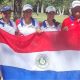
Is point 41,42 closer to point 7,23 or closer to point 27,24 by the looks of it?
point 27,24

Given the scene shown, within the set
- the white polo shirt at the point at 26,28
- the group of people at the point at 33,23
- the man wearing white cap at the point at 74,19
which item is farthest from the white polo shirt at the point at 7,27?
the man wearing white cap at the point at 74,19

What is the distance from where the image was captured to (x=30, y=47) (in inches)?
302

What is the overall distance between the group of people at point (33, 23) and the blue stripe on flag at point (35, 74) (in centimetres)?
96

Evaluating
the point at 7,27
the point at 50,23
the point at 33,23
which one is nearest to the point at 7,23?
the point at 7,27

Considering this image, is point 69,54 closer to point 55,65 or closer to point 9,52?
point 55,65

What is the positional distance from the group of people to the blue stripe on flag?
3.14ft

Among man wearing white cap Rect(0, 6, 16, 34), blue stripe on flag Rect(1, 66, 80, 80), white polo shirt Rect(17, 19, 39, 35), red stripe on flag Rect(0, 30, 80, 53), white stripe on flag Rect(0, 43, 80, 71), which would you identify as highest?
man wearing white cap Rect(0, 6, 16, 34)

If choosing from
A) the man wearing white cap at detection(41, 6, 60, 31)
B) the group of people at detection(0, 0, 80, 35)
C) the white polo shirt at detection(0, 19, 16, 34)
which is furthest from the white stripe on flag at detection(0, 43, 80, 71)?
the man wearing white cap at detection(41, 6, 60, 31)

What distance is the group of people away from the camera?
8008 mm

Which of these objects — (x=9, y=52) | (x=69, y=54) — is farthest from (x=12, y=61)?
(x=69, y=54)

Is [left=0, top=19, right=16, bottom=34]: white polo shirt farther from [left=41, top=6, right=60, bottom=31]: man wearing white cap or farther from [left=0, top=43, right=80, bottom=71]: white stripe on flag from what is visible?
[left=41, top=6, right=60, bottom=31]: man wearing white cap

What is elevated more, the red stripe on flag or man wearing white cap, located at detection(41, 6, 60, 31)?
man wearing white cap, located at detection(41, 6, 60, 31)

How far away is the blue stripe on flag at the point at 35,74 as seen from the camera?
753cm

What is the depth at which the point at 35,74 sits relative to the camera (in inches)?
297
